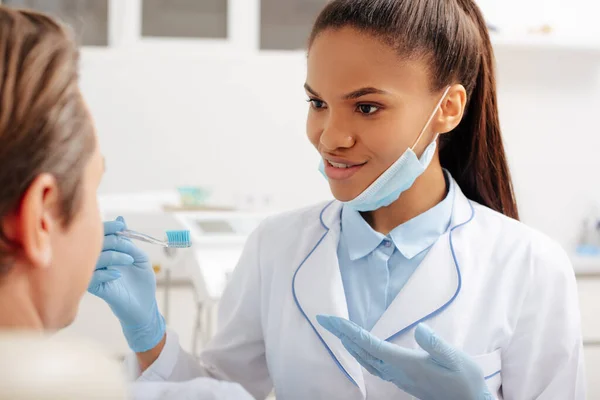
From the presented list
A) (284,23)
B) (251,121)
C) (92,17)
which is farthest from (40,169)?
(284,23)

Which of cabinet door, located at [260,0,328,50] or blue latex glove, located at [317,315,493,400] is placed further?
cabinet door, located at [260,0,328,50]

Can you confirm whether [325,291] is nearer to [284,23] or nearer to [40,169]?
[40,169]

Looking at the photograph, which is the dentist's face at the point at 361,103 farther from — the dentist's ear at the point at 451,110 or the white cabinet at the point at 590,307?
the white cabinet at the point at 590,307

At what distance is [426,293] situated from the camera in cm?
130

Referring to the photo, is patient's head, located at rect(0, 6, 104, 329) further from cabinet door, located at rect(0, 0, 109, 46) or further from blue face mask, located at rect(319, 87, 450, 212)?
cabinet door, located at rect(0, 0, 109, 46)

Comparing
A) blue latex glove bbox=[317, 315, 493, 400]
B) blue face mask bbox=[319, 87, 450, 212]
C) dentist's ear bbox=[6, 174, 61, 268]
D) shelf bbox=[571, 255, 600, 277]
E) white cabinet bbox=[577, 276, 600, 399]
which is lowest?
white cabinet bbox=[577, 276, 600, 399]

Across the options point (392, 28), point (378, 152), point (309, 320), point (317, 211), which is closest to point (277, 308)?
point (309, 320)

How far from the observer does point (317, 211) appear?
151cm

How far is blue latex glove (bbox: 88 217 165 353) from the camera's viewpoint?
1214 millimetres

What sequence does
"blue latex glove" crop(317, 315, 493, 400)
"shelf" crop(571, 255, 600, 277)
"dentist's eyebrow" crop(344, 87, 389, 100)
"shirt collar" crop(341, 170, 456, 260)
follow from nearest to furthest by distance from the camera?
"blue latex glove" crop(317, 315, 493, 400), "dentist's eyebrow" crop(344, 87, 389, 100), "shirt collar" crop(341, 170, 456, 260), "shelf" crop(571, 255, 600, 277)

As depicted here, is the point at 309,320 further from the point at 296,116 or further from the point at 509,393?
the point at 296,116

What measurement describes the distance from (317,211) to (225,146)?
6.04 feet

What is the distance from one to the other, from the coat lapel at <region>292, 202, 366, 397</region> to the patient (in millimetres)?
627

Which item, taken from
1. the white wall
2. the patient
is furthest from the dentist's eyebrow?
the white wall
